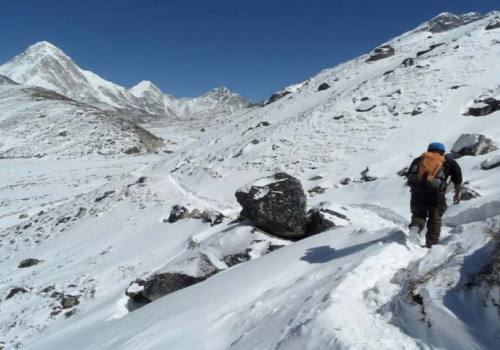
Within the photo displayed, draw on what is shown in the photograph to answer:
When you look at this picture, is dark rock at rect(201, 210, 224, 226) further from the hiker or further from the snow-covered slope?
the snow-covered slope

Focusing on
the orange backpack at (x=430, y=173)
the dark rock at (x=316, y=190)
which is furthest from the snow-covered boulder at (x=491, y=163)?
the orange backpack at (x=430, y=173)

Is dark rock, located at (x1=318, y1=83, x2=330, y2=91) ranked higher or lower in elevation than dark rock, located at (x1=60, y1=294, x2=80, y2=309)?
higher

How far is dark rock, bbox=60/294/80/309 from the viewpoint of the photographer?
14.4 metres

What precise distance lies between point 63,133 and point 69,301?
5808 centimetres

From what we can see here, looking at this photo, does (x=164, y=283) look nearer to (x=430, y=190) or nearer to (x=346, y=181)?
(x=430, y=190)

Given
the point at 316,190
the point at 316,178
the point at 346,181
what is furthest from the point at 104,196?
the point at 346,181

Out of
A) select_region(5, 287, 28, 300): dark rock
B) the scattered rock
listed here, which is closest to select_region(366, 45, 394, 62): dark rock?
the scattered rock

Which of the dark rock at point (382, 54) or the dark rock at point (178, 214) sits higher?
the dark rock at point (382, 54)

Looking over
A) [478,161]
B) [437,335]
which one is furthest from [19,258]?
[437,335]

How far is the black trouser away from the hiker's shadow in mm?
434

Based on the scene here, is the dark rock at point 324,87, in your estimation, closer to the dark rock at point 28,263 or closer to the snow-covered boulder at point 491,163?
the snow-covered boulder at point 491,163

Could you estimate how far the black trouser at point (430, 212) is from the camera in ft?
26.1

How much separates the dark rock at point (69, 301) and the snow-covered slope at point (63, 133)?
4703 centimetres

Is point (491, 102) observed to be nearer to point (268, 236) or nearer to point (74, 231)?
point (268, 236)
